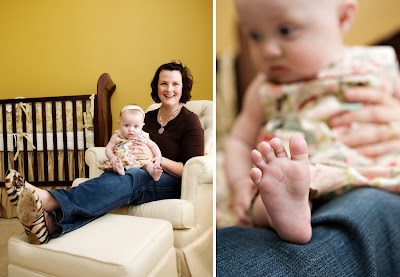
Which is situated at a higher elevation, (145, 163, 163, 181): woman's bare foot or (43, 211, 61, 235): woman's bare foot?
(145, 163, 163, 181): woman's bare foot

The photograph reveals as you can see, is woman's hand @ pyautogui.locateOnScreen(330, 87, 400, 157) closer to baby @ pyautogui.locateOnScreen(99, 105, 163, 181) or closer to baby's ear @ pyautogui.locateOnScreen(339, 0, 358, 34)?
baby's ear @ pyautogui.locateOnScreen(339, 0, 358, 34)

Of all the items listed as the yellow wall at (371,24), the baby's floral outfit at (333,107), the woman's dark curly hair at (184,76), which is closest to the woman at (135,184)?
the woman's dark curly hair at (184,76)

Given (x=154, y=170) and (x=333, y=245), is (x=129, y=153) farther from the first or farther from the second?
(x=333, y=245)

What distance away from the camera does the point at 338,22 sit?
62 cm

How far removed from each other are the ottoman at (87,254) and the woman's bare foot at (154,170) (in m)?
0.11

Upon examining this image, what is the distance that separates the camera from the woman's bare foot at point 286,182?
0.41m

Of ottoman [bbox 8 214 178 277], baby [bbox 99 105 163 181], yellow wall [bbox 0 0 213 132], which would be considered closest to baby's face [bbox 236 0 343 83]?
yellow wall [bbox 0 0 213 132]

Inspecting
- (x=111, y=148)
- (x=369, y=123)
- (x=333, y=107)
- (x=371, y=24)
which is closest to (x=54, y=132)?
(x=111, y=148)

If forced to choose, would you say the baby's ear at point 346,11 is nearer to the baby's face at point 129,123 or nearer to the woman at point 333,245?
the woman at point 333,245

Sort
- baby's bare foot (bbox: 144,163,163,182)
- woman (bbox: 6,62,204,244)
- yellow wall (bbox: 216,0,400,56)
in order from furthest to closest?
yellow wall (bbox: 216,0,400,56) → baby's bare foot (bbox: 144,163,163,182) → woman (bbox: 6,62,204,244)


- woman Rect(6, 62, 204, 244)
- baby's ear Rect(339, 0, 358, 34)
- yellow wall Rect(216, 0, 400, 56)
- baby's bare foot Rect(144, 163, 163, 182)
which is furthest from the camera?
yellow wall Rect(216, 0, 400, 56)

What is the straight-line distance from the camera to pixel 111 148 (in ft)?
1.48

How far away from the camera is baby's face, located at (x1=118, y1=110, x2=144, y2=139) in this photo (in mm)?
464

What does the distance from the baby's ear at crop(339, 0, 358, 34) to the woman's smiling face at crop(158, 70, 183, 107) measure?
1.47 ft
